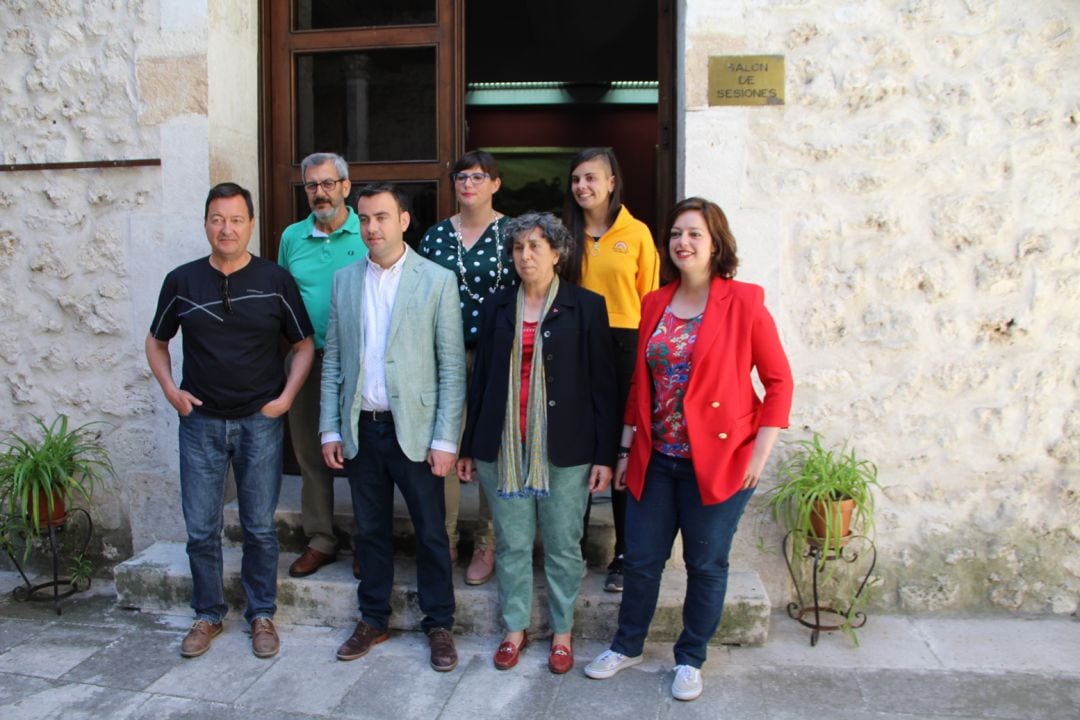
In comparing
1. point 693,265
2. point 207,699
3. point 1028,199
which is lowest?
point 207,699

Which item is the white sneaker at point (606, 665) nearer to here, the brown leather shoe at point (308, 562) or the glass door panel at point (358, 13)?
the brown leather shoe at point (308, 562)

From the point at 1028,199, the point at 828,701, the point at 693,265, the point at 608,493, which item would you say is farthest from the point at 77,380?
the point at 1028,199

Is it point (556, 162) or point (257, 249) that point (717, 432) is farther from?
point (556, 162)

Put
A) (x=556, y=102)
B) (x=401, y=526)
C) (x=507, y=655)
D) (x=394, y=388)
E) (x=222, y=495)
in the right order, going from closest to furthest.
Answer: (x=394, y=388) < (x=507, y=655) < (x=222, y=495) < (x=401, y=526) < (x=556, y=102)

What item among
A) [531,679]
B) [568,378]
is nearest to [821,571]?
[531,679]

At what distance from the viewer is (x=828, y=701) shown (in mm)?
2852

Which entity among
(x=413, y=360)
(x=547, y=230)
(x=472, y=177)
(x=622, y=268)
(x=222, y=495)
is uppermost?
(x=472, y=177)

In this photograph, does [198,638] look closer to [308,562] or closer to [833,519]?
[308,562]

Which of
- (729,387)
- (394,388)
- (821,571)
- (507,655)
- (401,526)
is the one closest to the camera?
(729,387)

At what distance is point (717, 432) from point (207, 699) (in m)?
1.86

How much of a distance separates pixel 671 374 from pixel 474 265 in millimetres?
857

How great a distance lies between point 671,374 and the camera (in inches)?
110

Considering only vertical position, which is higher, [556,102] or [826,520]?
[556,102]

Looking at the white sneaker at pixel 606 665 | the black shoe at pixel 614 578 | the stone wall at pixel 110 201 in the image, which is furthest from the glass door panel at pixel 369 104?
the white sneaker at pixel 606 665
